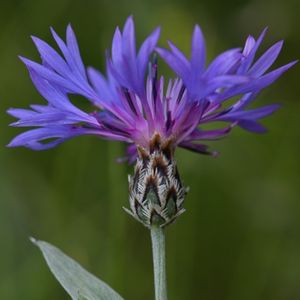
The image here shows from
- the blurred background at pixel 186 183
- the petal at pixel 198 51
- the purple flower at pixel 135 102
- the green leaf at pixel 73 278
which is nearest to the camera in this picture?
the petal at pixel 198 51

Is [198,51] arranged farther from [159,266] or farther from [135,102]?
[159,266]

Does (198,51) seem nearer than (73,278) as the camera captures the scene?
Yes

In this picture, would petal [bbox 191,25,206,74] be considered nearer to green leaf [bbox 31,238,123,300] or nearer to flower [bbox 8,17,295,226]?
flower [bbox 8,17,295,226]

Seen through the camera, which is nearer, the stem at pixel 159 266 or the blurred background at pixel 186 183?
the stem at pixel 159 266

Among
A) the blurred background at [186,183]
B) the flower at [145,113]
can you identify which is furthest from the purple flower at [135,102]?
the blurred background at [186,183]

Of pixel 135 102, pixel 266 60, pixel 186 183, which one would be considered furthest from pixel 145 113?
pixel 186 183

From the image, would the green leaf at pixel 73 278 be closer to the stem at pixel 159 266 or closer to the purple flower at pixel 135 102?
the stem at pixel 159 266

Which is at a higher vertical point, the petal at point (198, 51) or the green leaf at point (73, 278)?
the petal at point (198, 51)
